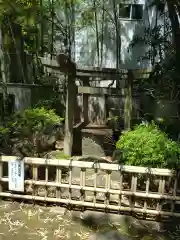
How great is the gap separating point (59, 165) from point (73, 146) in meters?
3.32

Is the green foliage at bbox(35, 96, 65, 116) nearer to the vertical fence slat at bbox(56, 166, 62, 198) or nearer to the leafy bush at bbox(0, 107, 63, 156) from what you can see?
the leafy bush at bbox(0, 107, 63, 156)

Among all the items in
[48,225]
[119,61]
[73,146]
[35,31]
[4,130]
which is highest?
[35,31]

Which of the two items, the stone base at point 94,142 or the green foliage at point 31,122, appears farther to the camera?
the stone base at point 94,142

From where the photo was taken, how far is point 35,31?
40.9ft

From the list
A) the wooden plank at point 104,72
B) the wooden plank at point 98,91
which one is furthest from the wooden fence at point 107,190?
the wooden plank at point 98,91

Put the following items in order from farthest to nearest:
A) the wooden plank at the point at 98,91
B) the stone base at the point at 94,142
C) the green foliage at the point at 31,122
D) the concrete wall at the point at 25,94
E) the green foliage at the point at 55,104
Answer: the concrete wall at the point at 25,94, the green foliage at the point at 55,104, the wooden plank at the point at 98,91, the stone base at the point at 94,142, the green foliage at the point at 31,122

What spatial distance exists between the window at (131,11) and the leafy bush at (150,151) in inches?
382

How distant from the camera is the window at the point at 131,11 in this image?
13.7m

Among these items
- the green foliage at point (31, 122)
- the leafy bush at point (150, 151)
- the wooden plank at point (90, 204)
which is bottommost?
the wooden plank at point (90, 204)

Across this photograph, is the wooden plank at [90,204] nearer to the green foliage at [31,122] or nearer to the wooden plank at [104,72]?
the green foliage at [31,122]

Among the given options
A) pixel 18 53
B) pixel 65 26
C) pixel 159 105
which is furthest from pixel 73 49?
pixel 159 105

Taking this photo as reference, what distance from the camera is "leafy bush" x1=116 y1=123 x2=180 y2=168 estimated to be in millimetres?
4973

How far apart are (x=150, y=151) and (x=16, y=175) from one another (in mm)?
2314

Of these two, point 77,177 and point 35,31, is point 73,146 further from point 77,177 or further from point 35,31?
point 35,31
